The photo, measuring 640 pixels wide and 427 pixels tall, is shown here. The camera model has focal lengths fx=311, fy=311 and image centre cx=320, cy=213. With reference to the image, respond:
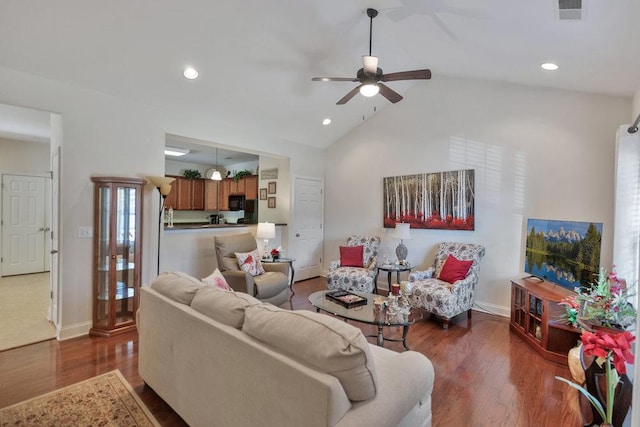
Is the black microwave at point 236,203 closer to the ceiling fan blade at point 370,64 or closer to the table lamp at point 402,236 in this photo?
the table lamp at point 402,236

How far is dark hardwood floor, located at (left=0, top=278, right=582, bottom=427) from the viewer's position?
7.16 feet

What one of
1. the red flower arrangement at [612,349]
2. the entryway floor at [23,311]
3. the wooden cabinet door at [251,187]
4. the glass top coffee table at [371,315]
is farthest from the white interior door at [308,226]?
the red flower arrangement at [612,349]

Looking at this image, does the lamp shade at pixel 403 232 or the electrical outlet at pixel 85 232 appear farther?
the lamp shade at pixel 403 232

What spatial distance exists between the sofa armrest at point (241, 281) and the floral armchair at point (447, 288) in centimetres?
202

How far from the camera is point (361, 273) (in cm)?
462

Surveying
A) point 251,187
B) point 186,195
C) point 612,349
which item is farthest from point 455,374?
point 186,195

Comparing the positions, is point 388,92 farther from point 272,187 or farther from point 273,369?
point 272,187

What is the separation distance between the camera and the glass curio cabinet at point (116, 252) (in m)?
3.42

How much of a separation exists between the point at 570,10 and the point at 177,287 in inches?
129

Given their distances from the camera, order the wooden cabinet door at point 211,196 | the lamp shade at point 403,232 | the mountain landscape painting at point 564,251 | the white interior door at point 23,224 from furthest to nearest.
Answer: the wooden cabinet door at point 211,196
the white interior door at point 23,224
the lamp shade at point 403,232
the mountain landscape painting at point 564,251

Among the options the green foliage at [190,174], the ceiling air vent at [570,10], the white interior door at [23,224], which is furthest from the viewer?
the green foliage at [190,174]

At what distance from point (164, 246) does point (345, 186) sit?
333 centimetres

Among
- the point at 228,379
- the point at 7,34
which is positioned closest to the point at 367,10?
the point at 7,34

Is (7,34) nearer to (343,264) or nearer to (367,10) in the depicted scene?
(367,10)
